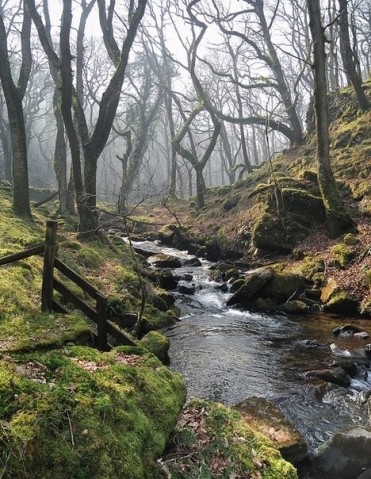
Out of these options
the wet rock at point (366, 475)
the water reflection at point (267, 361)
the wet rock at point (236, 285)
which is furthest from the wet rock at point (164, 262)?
the wet rock at point (366, 475)

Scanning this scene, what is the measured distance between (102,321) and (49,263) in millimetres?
1164

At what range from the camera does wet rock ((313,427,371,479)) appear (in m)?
4.63

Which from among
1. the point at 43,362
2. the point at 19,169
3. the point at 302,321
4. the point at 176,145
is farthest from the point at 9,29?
the point at 43,362

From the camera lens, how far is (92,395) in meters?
3.33

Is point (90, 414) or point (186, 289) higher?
point (90, 414)

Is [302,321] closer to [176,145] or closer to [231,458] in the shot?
[231,458]

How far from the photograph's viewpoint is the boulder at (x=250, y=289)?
12.4 metres

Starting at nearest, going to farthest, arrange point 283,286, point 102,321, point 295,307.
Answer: point 102,321 → point 295,307 → point 283,286

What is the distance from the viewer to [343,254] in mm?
12719

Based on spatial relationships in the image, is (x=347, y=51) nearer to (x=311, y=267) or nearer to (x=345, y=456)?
(x=311, y=267)

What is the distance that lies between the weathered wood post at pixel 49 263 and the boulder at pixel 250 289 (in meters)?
7.73

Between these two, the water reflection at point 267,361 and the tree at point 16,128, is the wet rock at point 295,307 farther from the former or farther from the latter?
the tree at point 16,128

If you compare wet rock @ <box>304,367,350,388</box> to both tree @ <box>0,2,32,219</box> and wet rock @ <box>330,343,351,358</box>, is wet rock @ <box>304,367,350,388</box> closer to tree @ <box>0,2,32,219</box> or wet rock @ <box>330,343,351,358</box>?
wet rock @ <box>330,343,351,358</box>

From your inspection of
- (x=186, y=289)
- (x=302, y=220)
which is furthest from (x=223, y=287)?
(x=302, y=220)
